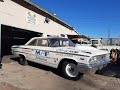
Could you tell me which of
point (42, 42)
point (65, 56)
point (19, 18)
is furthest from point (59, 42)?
point (19, 18)

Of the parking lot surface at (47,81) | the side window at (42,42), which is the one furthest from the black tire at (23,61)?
the side window at (42,42)

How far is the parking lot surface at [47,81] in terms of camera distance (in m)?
7.13

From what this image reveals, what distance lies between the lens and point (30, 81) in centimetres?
769

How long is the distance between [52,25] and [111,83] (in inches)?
484

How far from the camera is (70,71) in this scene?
8.35 m

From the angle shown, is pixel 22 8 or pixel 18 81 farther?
pixel 22 8

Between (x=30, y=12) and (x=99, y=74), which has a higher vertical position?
(x=30, y=12)

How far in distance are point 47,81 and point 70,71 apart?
3.50ft

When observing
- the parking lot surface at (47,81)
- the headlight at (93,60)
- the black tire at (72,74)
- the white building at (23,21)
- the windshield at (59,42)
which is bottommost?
the parking lot surface at (47,81)

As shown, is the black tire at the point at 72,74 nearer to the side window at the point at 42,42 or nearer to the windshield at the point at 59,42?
the windshield at the point at 59,42

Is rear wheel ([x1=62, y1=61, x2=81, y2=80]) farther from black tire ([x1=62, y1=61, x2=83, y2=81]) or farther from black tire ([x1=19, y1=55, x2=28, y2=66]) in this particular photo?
black tire ([x1=19, y1=55, x2=28, y2=66])

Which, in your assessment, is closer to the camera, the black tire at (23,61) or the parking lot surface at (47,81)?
the parking lot surface at (47,81)

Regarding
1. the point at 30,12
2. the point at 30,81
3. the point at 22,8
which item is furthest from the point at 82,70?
the point at 30,12

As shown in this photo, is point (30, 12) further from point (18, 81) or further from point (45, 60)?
point (18, 81)
